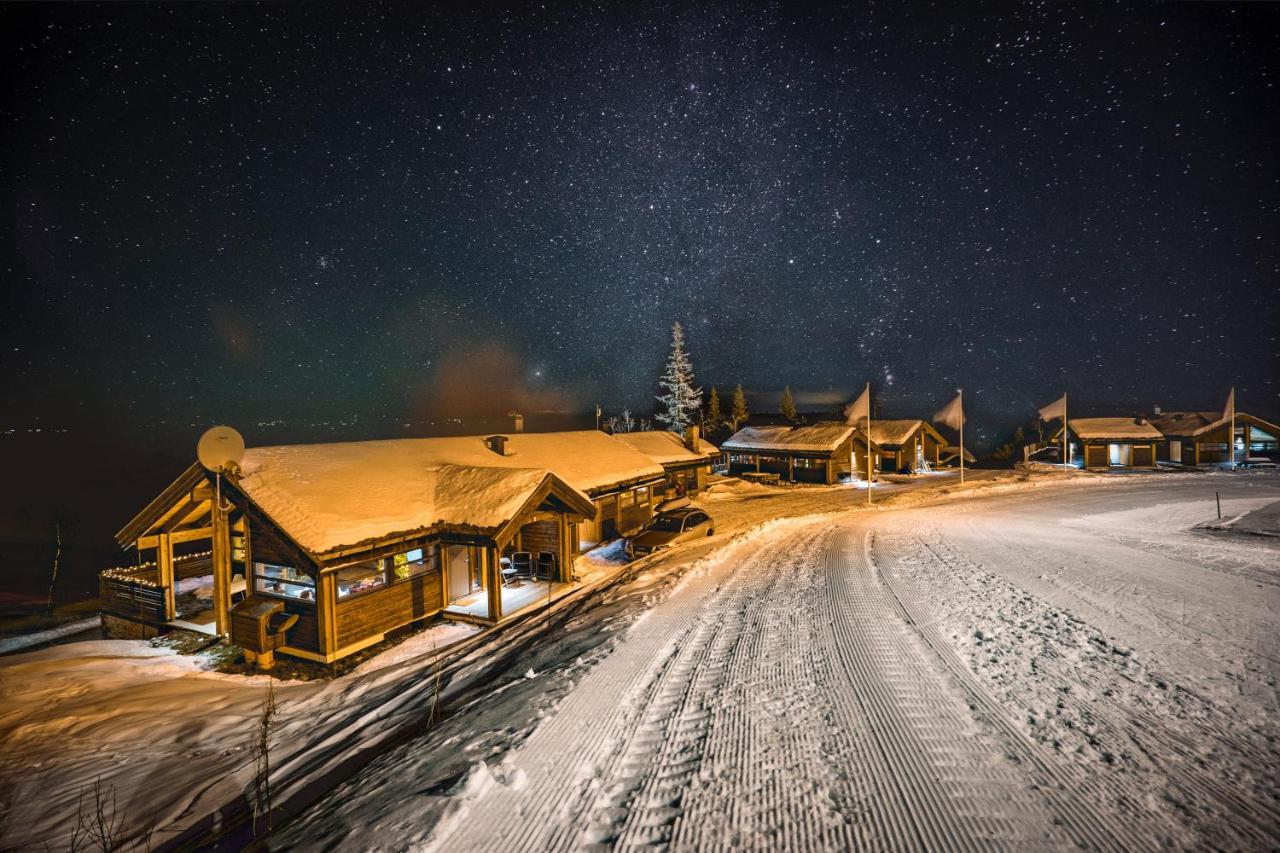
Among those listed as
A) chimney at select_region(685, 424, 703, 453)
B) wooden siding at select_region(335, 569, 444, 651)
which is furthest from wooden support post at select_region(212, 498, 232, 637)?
chimney at select_region(685, 424, 703, 453)

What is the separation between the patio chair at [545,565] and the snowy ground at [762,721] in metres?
3.93

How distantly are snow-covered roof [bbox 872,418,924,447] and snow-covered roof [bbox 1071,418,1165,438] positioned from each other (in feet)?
47.9

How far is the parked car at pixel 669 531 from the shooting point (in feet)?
59.9

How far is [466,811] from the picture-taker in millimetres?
4363

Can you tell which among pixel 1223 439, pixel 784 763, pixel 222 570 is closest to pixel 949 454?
pixel 1223 439

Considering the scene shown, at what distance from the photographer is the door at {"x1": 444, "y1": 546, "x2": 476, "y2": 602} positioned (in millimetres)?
13972

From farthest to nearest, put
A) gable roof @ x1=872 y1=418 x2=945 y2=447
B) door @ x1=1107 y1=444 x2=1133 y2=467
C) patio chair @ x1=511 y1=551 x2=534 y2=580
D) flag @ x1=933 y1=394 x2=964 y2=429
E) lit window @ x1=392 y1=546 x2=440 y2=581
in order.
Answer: gable roof @ x1=872 y1=418 x2=945 y2=447 < door @ x1=1107 y1=444 x2=1133 y2=467 < flag @ x1=933 y1=394 x2=964 y2=429 < patio chair @ x1=511 y1=551 x2=534 y2=580 < lit window @ x1=392 y1=546 x2=440 y2=581

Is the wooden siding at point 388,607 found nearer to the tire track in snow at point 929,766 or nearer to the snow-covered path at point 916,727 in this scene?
the snow-covered path at point 916,727

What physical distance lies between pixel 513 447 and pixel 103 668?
13.4 metres

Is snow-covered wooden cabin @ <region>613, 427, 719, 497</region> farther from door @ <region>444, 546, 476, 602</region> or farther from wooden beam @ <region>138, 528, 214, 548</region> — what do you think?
wooden beam @ <region>138, 528, 214, 548</region>

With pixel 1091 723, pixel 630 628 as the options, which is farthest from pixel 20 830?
pixel 1091 723

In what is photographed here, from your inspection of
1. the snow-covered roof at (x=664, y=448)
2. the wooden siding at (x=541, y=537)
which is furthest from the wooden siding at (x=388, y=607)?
the snow-covered roof at (x=664, y=448)

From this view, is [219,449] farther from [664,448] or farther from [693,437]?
[693,437]

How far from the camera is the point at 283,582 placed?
1179 cm
